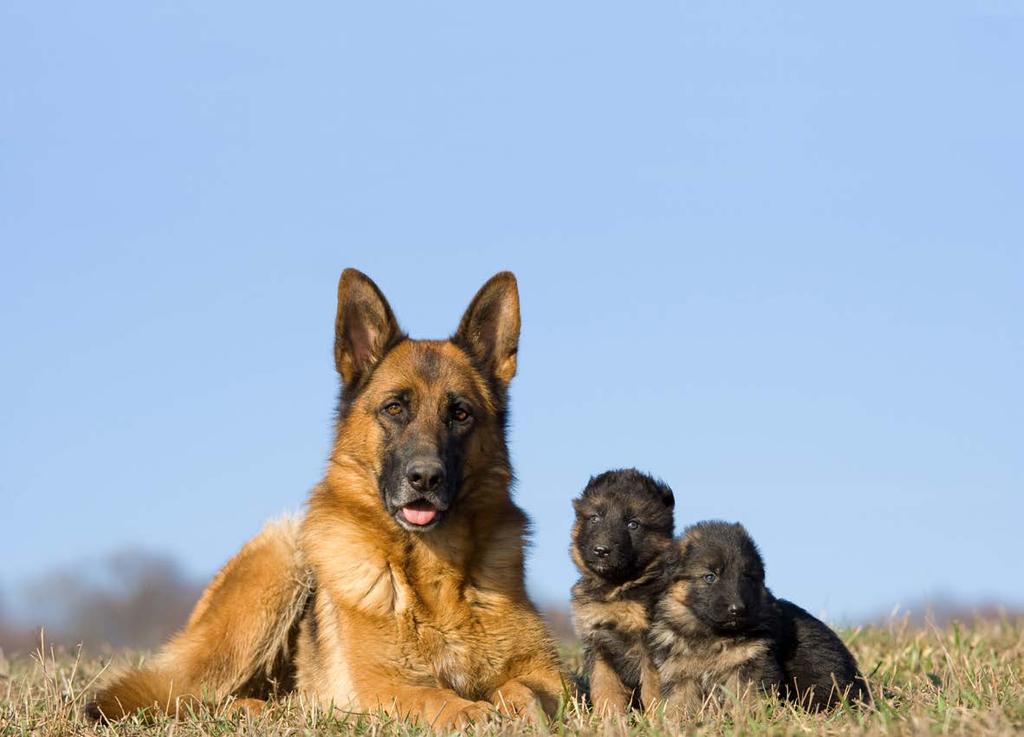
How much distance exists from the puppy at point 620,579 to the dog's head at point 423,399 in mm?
743

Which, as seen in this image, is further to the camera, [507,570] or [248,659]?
[248,659]

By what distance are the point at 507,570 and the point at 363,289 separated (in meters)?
2.12

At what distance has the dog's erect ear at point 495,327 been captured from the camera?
27.5ft

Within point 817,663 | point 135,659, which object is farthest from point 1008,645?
point 135,659

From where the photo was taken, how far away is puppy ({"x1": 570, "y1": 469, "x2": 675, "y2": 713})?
7.50 m

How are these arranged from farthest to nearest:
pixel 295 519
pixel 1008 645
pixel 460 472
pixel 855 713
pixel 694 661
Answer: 1. pixel 1008 645
2. pixel 295 519
3. pixel 460 472
4. pixel 694 661
5. pixel 855 713

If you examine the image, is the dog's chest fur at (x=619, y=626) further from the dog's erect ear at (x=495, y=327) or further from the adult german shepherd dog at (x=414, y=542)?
the dog's erect ear at (x=495, y=327)

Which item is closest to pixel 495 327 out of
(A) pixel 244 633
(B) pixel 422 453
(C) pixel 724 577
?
(B) pixel 422 453

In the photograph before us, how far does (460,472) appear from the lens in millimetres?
7621

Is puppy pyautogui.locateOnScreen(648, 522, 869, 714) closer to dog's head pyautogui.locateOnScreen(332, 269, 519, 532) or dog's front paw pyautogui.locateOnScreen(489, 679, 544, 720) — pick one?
dog's front paw pyautogui.locateOnScreen(489, 679, 544, 720)

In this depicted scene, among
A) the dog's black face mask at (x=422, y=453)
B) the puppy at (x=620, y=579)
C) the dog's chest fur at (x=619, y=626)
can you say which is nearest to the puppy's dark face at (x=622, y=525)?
the puppy at (x=620, y=579)

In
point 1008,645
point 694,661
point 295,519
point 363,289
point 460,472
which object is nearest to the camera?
point 694,661

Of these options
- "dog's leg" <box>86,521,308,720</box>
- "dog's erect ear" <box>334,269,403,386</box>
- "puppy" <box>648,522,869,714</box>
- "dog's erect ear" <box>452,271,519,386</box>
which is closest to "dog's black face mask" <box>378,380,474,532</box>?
"dog's erect ear" <box>334,269,403,386</box>

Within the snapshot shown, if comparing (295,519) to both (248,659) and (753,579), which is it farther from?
(753,579)
